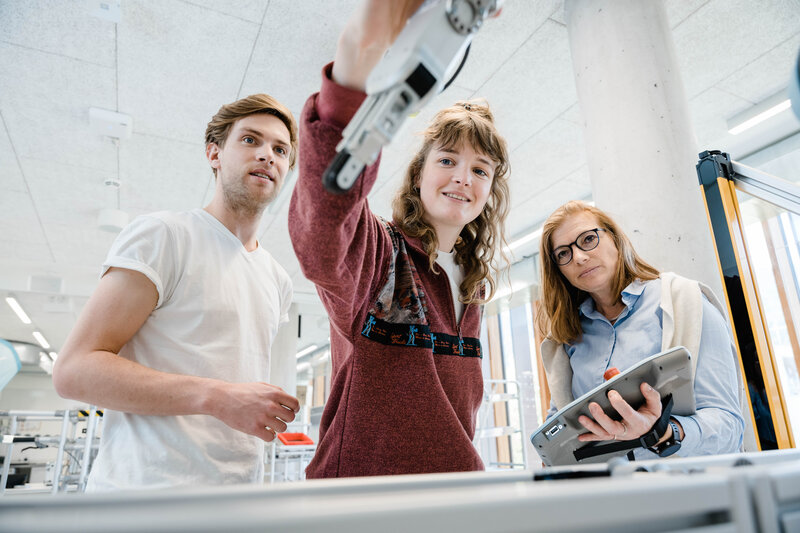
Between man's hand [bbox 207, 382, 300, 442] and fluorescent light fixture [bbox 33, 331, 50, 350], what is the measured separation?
11470 mm

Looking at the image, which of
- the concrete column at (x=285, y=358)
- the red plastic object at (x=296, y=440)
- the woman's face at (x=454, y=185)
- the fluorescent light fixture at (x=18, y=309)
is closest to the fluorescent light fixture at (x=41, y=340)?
the fluorescent light fixture at (x=18, y=309)

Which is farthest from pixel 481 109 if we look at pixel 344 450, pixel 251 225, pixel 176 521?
pixel 176 521

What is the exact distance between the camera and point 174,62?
287cm

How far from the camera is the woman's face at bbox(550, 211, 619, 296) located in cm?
135

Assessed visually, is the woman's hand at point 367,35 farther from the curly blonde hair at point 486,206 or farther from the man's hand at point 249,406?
the man's hand at point 249,406

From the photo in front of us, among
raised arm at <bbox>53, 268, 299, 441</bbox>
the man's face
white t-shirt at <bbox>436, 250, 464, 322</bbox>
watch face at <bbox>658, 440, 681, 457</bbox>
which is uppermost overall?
the man's face

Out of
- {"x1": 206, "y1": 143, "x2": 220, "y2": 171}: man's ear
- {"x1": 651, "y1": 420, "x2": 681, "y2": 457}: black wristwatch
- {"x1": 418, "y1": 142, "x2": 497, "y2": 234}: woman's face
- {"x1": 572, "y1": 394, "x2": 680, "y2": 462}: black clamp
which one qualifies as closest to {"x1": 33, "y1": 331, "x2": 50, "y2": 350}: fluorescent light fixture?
{"x1": 206, "y1": 143, "x2": 220, "y2": 171}: man's ear

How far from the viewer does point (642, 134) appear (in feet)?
6.55

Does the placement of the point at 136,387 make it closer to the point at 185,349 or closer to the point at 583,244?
the point at 185,349

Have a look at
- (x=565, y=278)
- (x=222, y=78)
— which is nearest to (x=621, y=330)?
(x=565, y=278)

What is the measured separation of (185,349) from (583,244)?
1.04 m

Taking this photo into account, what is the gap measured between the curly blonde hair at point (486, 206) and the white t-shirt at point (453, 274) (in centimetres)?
1

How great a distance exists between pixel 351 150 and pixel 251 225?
36.4 inches

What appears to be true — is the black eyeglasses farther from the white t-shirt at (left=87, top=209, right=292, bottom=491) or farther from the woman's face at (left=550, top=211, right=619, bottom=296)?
the white t-shirt at (left=87, top=209, right=292, bottom=491)
